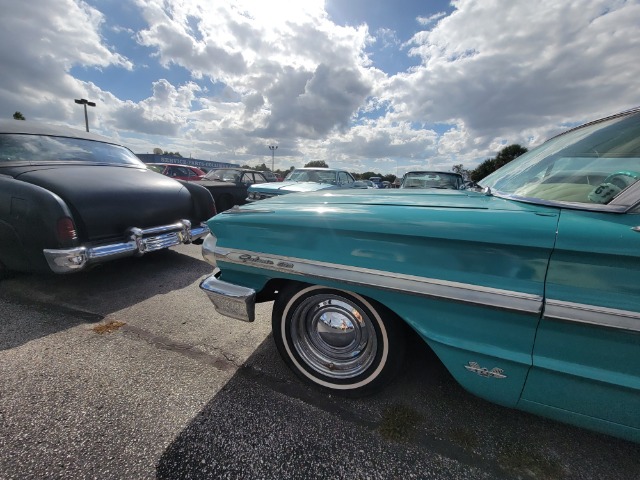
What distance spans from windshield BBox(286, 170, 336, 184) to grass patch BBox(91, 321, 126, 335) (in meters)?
6.01

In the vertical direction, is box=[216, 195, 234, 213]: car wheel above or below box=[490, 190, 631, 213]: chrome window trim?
below

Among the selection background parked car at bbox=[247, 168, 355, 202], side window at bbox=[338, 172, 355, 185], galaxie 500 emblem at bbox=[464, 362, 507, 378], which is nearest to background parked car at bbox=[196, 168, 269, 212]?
background parked car at bbox=[247, 168, 355, 202]

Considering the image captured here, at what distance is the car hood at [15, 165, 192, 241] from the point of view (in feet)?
9.80

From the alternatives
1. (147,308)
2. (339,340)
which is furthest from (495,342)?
(147,308)

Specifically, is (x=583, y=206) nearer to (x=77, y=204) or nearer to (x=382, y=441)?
(x=382, y=441)

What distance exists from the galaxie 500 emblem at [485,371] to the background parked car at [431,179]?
5.18 m

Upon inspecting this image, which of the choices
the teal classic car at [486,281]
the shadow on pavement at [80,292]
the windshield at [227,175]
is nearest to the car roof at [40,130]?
the shadow on pavement at [80,292]

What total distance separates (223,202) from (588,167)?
661 centimetres

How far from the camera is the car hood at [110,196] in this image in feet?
9.80

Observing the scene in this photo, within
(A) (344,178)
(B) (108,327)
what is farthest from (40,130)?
(A) (344,178)

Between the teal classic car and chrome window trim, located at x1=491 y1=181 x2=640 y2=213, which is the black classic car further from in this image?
chrome window trim, located at x1=491 y1=181 x2=640 y2=213

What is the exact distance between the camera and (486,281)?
128 centimetres

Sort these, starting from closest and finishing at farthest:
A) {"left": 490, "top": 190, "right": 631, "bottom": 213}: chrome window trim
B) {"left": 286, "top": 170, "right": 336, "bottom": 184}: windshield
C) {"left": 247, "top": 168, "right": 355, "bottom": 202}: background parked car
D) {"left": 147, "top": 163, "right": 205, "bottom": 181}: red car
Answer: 1. {"left": 490, "top": 190, "right": 631, "bottom": 213}: chrome window trim
2. {"left": 247, "top": 168, "right": 355, "bottom": 202}: background parked car
3. {"left": 286, "top": 170, "right": 336, "bottom": 184}: windshield
4. {"left": 147, "top": 163, "right": 205, "bottom": 181}: red car

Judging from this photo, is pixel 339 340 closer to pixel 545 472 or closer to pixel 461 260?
pixel 461 260
